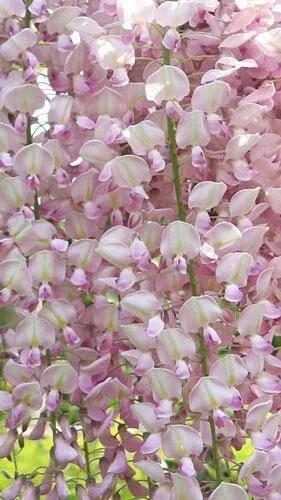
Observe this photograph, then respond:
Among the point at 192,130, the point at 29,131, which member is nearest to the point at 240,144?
the point at 192,130

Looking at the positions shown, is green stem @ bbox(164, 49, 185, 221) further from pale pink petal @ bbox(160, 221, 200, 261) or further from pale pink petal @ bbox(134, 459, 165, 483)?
pale pink petal @ bbox(134, 459, 165, 483)

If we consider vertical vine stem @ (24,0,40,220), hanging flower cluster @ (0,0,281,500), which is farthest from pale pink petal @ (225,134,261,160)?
vertical vine stem @ (24,0,40,220)

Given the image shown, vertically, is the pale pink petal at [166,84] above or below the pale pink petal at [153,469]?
above

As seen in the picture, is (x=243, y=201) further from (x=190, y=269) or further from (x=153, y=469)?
(x=153, y=469)

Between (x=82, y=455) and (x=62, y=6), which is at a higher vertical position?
(x=62, y=6)

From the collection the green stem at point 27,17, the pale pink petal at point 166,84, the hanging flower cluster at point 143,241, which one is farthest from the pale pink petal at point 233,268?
the green stem at point 27,17

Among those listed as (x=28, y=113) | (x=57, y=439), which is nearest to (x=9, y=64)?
(x=28, y=113)

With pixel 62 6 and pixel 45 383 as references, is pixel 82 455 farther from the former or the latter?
pixel 62 6

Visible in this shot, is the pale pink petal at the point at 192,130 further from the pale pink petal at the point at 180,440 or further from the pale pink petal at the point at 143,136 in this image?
the pale pink petal at the point at 180,440
